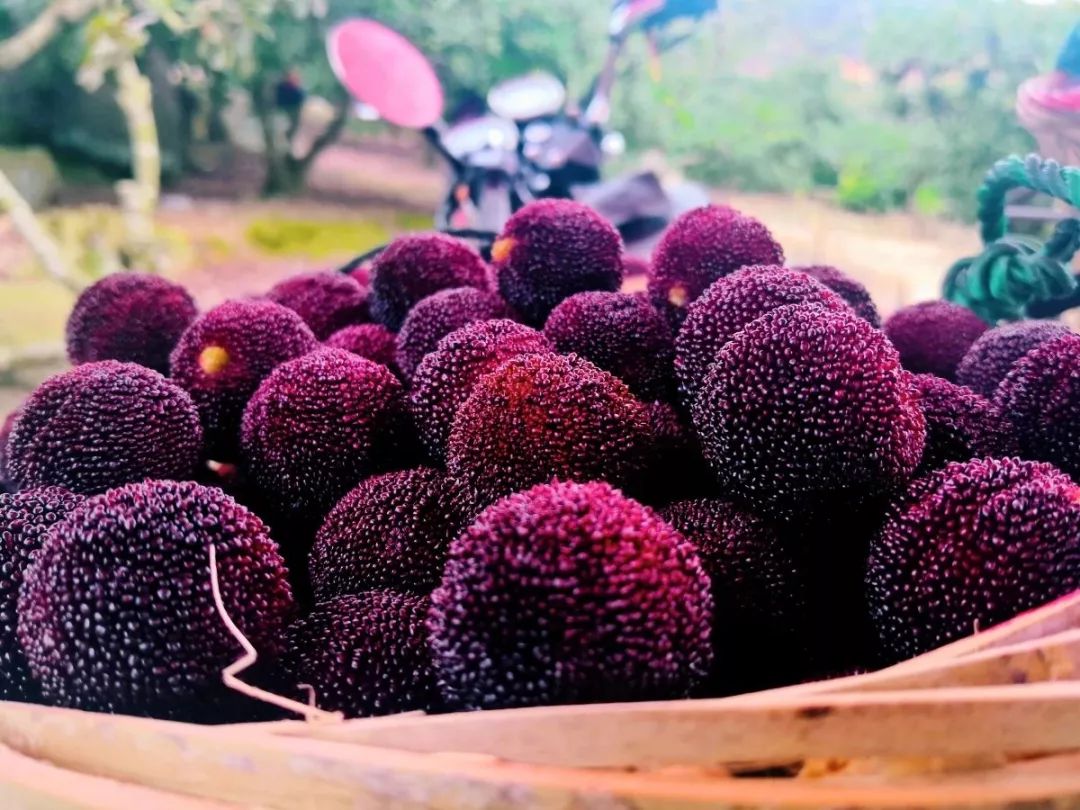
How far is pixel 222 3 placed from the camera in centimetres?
192

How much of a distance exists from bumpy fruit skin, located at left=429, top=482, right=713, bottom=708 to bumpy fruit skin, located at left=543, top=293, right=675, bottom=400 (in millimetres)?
278

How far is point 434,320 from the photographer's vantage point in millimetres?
751

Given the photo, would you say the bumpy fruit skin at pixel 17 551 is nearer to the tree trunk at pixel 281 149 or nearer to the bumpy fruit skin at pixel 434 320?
the bumpy fruit skin at pixel 434 320

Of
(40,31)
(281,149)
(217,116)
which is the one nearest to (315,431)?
(40,31)

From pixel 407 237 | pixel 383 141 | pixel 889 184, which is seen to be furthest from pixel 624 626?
pixel 383 141

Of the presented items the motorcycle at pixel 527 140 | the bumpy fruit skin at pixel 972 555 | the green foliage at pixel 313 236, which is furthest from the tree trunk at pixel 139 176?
the bumpy fruit skin at pixel 972 555

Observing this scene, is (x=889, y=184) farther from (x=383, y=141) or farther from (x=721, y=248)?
(x=383, y=141)

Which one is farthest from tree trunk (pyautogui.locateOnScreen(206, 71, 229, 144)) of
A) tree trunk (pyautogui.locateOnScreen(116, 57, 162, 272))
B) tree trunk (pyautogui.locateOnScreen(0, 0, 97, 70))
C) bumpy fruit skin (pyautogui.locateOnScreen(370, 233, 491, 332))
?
bumpy fruit skin (pyautogui.locateOnScreen(370, 233, 491, 332))

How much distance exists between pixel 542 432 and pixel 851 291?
0.39 meters

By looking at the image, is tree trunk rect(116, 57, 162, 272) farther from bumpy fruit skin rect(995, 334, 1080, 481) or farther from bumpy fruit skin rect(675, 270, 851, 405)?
bumpy fruit skin rect(995, 334, 1080, 481)

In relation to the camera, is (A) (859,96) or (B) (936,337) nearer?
(B) (936,337)

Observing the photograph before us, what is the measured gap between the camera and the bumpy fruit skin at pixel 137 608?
0.44 meters

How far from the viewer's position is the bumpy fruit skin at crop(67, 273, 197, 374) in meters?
0.83

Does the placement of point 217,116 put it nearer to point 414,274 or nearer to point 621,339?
point 414,274
